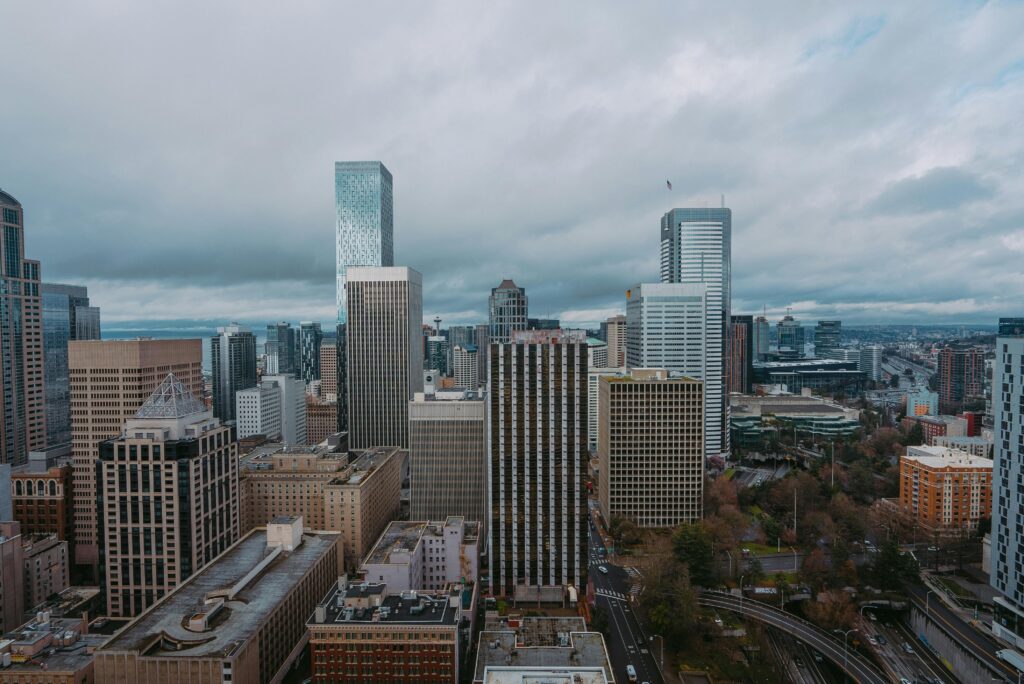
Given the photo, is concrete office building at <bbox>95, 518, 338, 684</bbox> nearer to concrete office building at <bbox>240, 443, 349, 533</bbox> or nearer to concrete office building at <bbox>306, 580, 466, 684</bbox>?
concrete office building at <bbox>306, 580, 466, 684</bbox>

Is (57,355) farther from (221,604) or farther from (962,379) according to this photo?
(962,379)

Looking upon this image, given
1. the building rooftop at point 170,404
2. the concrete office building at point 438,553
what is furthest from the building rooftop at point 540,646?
the building rooftop at point 170,404

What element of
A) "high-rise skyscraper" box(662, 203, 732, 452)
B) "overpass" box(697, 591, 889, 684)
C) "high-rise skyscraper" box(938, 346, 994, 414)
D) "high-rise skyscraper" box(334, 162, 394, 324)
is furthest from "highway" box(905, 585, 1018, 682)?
"high-rise skyscraper" box(334, 162, 394, 324)

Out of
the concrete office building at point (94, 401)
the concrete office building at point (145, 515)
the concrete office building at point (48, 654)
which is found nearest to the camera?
the concrete office building at point (48, 654)

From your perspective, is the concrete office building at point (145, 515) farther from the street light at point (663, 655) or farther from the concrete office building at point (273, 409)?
the concrete office building at point (273, 409)

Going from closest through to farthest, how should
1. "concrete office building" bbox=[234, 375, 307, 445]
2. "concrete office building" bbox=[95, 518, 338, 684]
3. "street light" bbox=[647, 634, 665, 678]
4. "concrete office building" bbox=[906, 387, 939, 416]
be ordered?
1. "concrete office building" bbox=[95, 518, 338, 684]
2. "street light" bbox=[647, 634, 665, 678]
3. "concrete office building" bbox=[906, 387, 939, 416]
4. "concrete office building" bbox=[234, 375, 307, 445]

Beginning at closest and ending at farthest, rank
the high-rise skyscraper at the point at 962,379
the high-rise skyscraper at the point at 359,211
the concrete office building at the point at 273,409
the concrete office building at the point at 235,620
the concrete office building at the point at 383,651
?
the concrete office building at the point at 235,620, the concrete office building at the point at 383,651, the high-rise skyscraper at the point at 962,379, the concrete office building at the point at 273,409, the high-rise skyscraper at the point at 359,211
